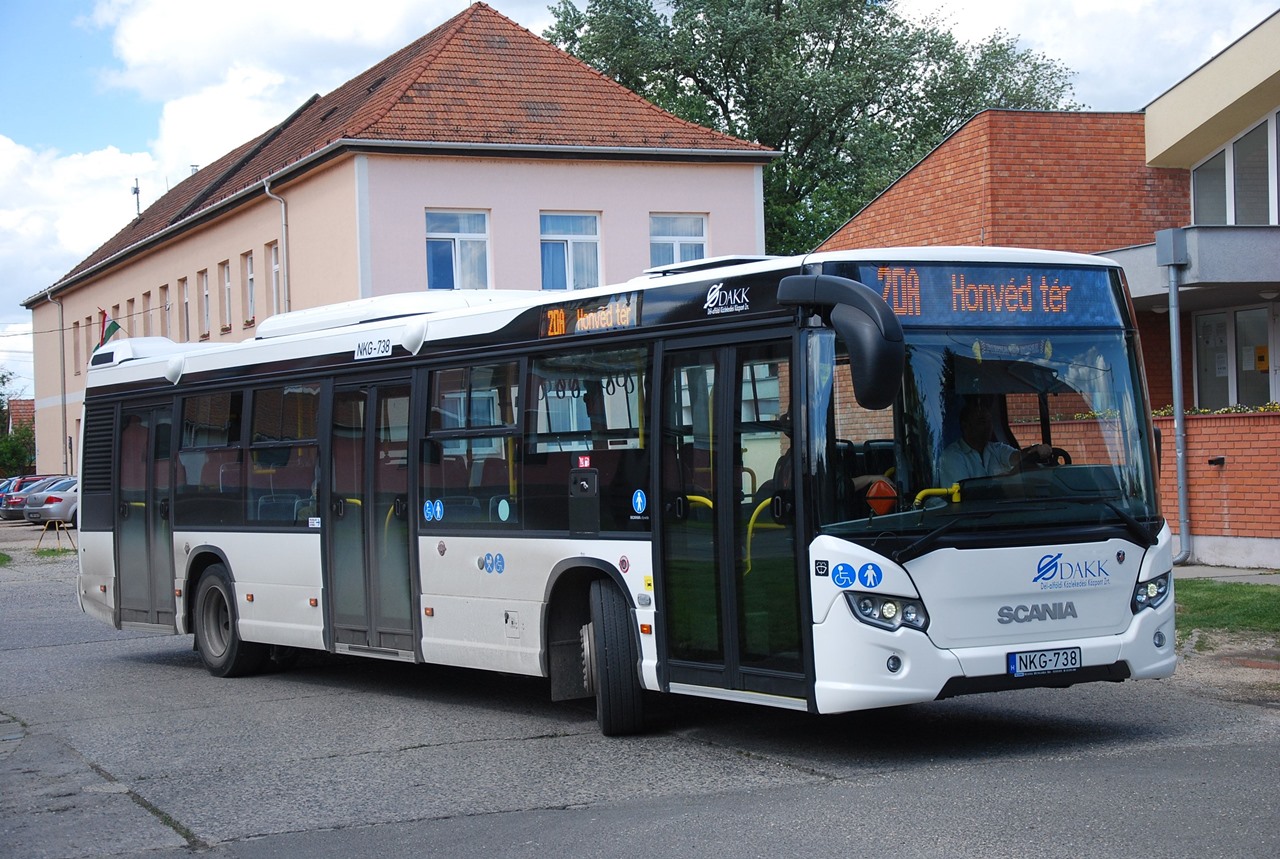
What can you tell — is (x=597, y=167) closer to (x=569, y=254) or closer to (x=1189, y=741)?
(x=569, y=254)

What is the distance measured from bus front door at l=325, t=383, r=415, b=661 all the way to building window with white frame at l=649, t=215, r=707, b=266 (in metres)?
21.2

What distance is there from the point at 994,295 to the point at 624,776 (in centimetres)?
329

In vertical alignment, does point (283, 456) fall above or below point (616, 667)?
above

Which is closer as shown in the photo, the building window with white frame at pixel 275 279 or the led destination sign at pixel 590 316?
the led destination sign at pixel 590 316

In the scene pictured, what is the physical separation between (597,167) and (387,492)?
21.6m

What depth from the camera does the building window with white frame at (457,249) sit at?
31.0 m

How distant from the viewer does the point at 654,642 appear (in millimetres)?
9312

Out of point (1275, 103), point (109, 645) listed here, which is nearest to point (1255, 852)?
point (109, 645)

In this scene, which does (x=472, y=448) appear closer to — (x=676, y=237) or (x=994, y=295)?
(x=994, y=295)

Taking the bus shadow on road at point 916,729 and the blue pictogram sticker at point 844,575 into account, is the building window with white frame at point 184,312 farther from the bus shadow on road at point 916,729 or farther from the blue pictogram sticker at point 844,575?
the blue pictogram sticker at point 844,575

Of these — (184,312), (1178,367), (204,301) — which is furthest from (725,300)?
(184,312)

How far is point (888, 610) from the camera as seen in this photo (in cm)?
816

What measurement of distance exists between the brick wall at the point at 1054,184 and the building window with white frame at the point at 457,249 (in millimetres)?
10557

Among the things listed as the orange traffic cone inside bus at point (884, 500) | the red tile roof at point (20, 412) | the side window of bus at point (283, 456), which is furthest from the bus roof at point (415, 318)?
the red tile roof at point (20, 412)
